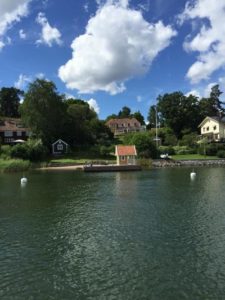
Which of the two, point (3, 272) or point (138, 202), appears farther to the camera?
point (138, 202)

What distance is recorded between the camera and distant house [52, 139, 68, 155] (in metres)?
79.1

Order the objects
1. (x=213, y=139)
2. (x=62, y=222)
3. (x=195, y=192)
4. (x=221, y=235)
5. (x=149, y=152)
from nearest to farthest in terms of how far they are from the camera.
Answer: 1. (x=221, y=235)
2. (x=62, y=222)
3. (x=195, y=192)
4. (x=149, y=152)
5. (x=213, y=139)

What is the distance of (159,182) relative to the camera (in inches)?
1727

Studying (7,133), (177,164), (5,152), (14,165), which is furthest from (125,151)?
(7,133)

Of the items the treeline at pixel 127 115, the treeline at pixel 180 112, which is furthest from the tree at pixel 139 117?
the treeline at pixel 180 112

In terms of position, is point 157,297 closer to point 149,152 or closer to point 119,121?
point 149,152

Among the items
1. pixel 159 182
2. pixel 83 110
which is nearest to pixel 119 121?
pixel 83 110

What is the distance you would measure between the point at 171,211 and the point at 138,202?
15.1 feet

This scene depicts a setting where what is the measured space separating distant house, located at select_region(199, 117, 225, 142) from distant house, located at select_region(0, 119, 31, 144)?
45481 millimetres

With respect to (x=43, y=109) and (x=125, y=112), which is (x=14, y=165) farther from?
(x=125, y=112)

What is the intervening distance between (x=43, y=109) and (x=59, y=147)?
28.8 ft

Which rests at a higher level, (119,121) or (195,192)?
(119,121)

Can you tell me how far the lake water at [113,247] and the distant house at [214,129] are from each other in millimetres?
63057

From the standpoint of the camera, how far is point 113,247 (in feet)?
58.6
